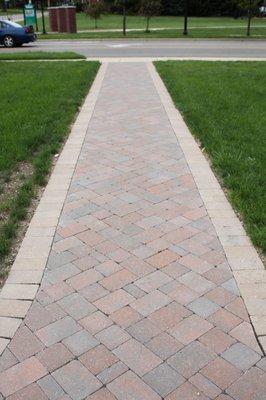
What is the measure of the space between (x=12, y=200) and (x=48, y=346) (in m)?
2.48

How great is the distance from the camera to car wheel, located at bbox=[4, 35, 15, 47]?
79.4 feet

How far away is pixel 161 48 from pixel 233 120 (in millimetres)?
14736

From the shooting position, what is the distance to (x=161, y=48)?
2212cm

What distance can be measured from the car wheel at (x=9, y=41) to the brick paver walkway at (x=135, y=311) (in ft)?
67.8

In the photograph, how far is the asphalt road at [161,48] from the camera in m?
19.7

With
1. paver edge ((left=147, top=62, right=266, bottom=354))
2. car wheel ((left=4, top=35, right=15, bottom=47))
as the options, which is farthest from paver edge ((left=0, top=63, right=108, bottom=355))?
car wheel ((left=4, top=35, right=15, bottom=47))

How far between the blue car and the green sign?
385 inches

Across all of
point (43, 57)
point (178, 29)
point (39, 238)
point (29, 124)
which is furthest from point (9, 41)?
point (39, 238)

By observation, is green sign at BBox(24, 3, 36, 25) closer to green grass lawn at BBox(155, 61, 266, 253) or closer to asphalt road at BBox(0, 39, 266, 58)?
asphalt road at BBox(0, 39, 266, 58)

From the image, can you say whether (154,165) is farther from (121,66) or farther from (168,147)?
(121,66)

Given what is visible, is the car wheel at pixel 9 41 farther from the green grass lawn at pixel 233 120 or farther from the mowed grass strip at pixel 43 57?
the green grass lawn at pixel 233 120

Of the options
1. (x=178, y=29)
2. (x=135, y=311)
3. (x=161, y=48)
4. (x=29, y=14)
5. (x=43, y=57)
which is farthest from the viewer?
(x=178, y=29)

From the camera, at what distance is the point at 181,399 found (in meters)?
2.73

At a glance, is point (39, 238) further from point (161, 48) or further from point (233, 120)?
point (161, 48)
